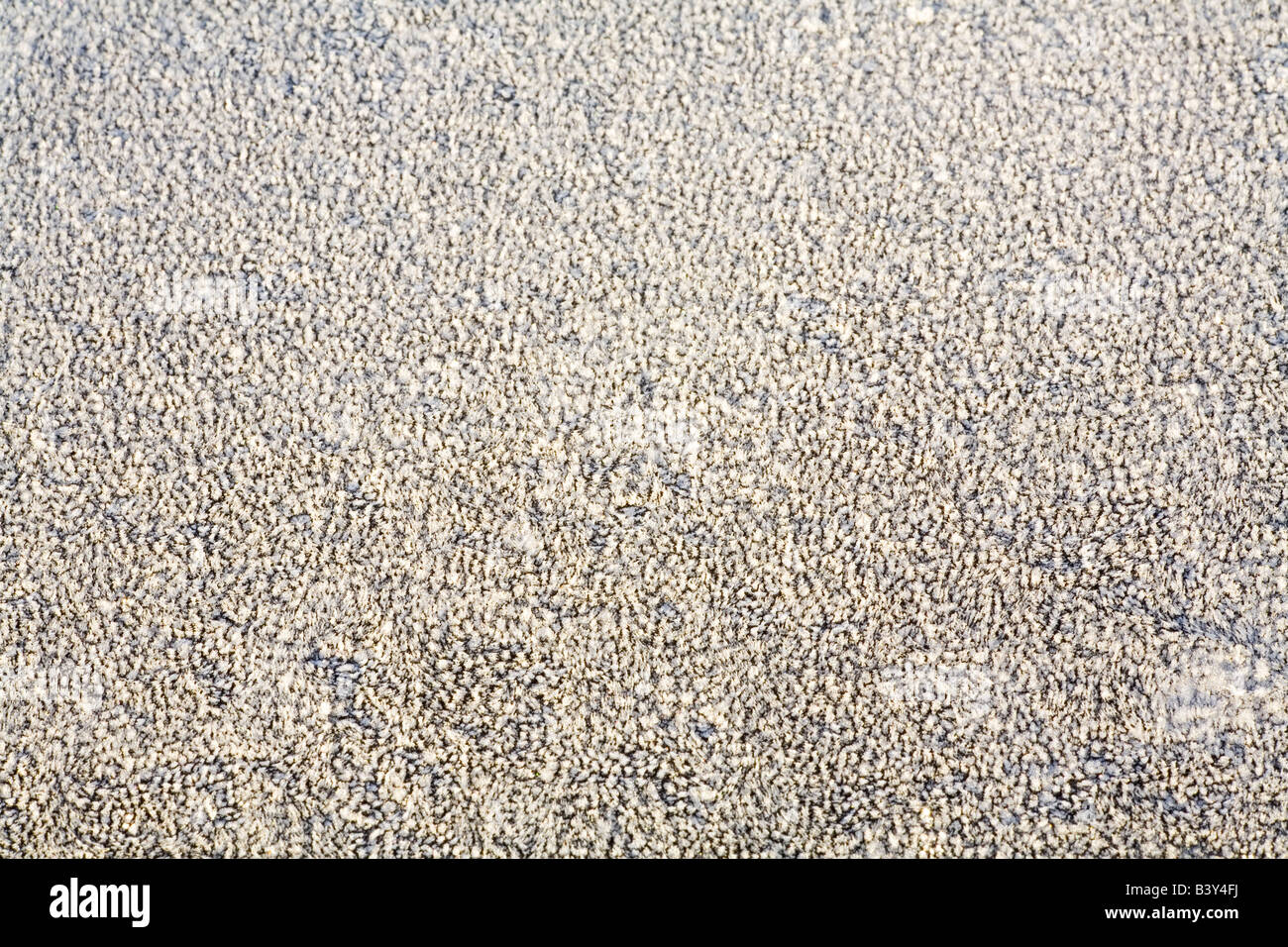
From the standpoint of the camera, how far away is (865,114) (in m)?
1.01

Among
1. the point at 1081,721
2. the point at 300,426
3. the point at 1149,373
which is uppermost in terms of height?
the point at 1149,373

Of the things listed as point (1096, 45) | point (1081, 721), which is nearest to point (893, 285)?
point (1096, 45)

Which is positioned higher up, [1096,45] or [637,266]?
[1096,45]

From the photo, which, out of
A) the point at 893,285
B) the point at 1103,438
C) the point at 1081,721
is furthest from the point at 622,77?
the point at 1081,721

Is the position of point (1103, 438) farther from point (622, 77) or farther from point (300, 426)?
point (300, 426)

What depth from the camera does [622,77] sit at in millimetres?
1025

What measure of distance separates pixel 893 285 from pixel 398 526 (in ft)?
1.80

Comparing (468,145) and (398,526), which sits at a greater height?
(468,145)
